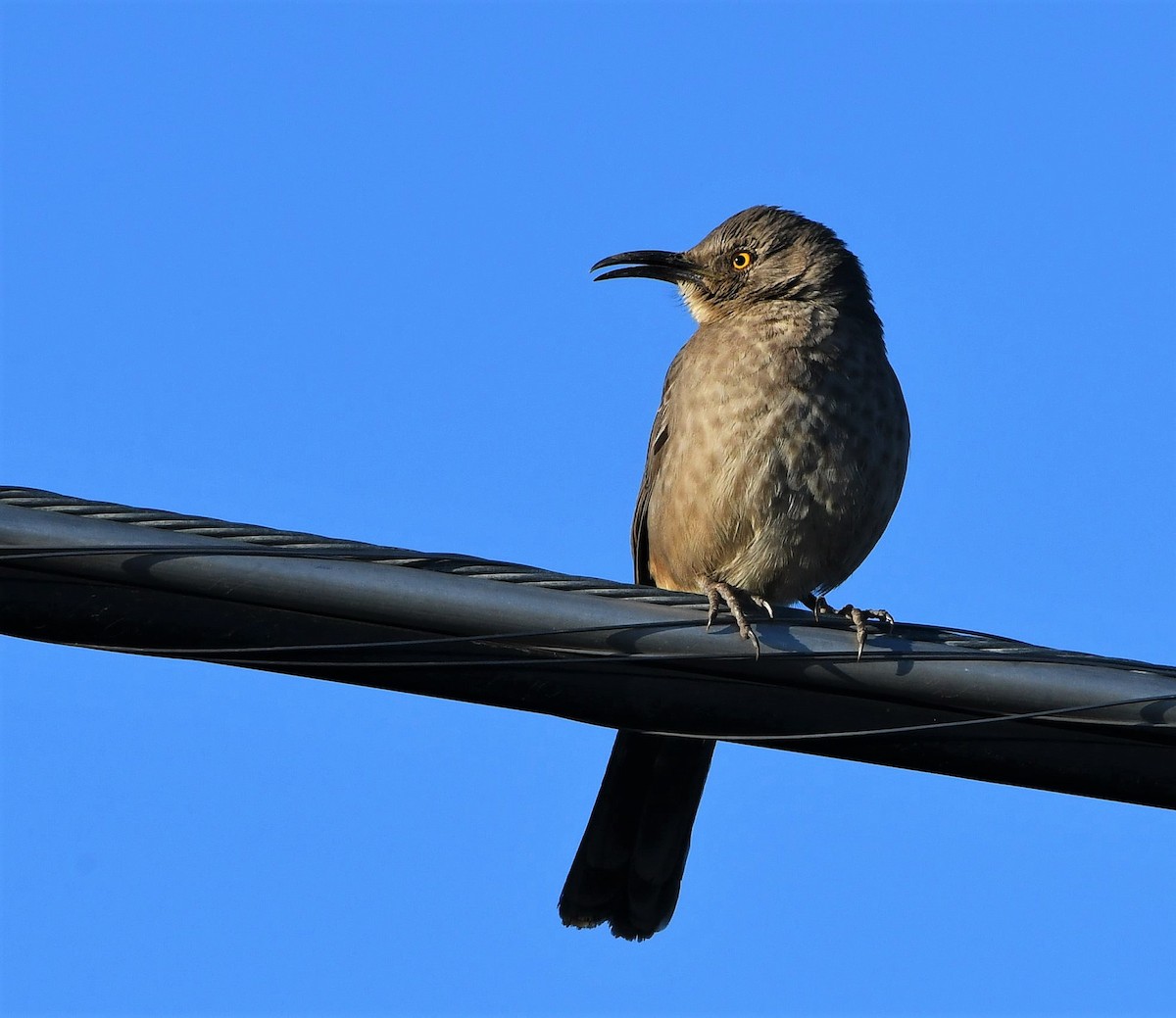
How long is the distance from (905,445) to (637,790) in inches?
88.5

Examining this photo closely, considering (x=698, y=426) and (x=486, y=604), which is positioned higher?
(x=698, y=426)

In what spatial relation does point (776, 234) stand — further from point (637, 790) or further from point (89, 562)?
point (89, 562)

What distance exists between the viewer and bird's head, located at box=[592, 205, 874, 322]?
27.6 feet

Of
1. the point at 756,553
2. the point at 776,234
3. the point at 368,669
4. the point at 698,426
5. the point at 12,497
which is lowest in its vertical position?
the point at 368,669

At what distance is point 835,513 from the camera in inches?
287

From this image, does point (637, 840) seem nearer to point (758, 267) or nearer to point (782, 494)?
point (782, 494)

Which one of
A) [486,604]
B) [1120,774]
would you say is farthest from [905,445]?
[486,604]

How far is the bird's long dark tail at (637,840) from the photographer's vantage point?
6.67 m

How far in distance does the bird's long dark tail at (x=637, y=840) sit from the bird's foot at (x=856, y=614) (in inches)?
32.2

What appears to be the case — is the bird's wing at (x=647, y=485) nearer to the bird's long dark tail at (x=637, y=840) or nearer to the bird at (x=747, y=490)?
the bird at (x=747, y=490)

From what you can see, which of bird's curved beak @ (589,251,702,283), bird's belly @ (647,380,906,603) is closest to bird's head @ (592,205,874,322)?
bird's curved beak @ (589,251,702,283)

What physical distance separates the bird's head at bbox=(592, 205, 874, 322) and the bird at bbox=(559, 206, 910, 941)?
0.02 metres

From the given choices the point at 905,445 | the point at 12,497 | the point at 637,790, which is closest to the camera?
the point at 12,497

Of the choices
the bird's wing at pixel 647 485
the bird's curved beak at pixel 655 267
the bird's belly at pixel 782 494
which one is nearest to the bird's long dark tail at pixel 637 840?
the bird's belly at pixel 782 494
